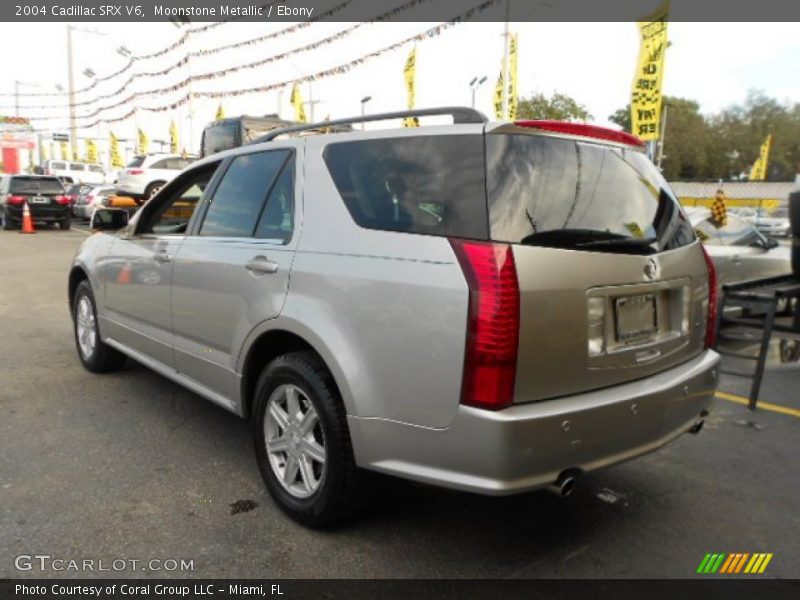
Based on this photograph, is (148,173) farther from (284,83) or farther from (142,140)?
(142,140)

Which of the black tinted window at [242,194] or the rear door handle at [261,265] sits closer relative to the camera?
the rear door handle at [261,265]

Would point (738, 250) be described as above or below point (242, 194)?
below

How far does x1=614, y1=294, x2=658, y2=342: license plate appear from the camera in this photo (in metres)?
2.54

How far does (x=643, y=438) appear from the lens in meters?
2.61

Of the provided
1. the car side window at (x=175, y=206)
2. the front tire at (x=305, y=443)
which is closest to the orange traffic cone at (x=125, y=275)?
the car side window at (x=175, y=206)

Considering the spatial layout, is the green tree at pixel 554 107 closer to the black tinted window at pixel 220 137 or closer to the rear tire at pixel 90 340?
the black tinted window at pixel 220 137

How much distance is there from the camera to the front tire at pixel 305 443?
2.68 meters

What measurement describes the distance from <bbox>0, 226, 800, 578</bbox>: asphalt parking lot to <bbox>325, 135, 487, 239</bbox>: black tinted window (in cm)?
122

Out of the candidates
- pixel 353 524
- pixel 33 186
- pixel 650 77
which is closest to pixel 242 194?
pixel 353 524

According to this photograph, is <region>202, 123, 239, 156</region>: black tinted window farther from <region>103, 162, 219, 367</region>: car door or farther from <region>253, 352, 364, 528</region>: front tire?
<region>253, 352, 364, 528</region>: front tire

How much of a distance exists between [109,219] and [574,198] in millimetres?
3566

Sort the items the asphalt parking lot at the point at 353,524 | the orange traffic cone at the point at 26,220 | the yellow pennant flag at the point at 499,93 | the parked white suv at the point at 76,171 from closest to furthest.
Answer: the asphalt parking lot at the point at 353,524 → the yellow pennant flag at the point at 499,93 → the orange traffic cone at the point at 26,220 → the parked white suv at the point at 76,171

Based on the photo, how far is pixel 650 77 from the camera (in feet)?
43.5
